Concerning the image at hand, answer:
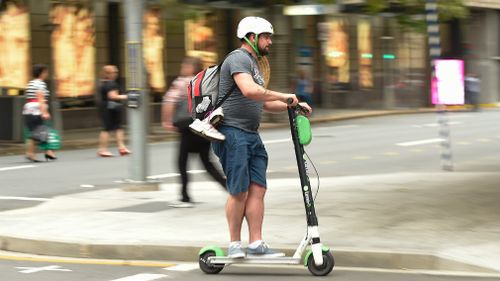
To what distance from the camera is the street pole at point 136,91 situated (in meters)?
13.0

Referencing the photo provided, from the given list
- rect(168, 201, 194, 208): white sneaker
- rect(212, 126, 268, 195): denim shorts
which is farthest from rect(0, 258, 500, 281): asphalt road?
rect(168, 201, 194, 208): white sneaker

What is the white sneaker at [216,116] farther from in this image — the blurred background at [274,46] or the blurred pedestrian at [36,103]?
the blurred pedestrian at [36,103]

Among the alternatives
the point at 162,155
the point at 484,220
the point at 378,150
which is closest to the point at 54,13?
the point at 162,155

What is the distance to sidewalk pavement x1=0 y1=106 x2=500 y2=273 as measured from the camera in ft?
25.7

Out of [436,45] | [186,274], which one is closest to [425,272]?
[186,274]

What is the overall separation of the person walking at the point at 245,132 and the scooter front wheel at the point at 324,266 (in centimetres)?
25

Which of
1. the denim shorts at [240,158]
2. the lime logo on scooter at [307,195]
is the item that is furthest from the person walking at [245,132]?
the lime logo on scooter at [307,195]

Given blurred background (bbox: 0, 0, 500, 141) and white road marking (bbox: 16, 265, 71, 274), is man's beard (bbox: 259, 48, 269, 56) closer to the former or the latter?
white road marking (bbox: 16, 265, 71, 274)

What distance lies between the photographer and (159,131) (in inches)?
1091

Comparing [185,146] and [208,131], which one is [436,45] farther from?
[208,131]

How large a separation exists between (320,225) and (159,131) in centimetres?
1877

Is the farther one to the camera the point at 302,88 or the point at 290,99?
the point at 302,88

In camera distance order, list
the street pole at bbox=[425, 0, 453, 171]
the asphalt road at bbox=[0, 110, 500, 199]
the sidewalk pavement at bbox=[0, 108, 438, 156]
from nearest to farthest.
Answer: the street pole at bbox=[425, 0, 453, 171] → the asphalt road at bbox=[0, 110, 500, 199] → the sidewalk pavement at bbox=[0, 108, 438, 156]

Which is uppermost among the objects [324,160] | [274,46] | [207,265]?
[274,46]
